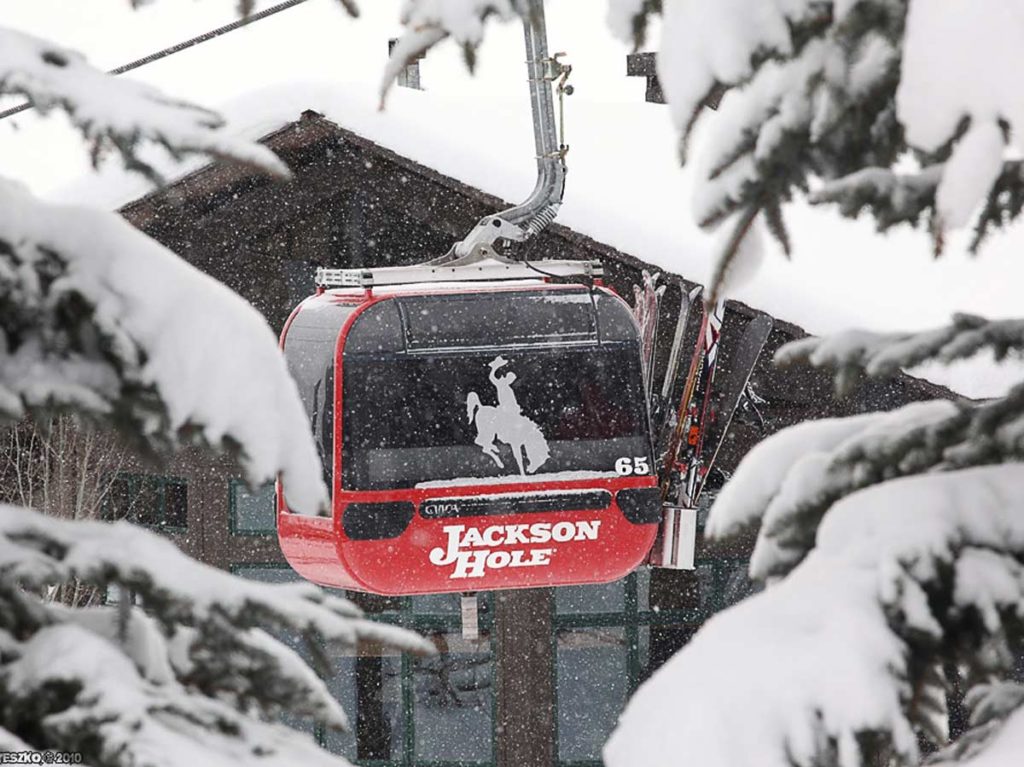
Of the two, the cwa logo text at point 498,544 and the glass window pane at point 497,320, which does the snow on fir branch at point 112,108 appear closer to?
the cwa logo text at point 498,544

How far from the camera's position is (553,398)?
30.0 feet

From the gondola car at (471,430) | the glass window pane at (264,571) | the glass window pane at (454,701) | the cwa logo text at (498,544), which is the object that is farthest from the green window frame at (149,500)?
the cwa logo text at (498,544)

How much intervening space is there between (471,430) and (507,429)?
20 cm

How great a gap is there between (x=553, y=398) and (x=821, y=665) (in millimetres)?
7100

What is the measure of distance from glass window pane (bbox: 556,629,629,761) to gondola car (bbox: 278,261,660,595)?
132 inches

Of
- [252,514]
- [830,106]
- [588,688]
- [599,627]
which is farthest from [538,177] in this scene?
[830,106]

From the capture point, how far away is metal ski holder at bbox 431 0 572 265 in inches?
335

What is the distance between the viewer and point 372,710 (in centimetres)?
1250

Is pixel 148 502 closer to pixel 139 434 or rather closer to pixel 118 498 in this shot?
pixel 118 498

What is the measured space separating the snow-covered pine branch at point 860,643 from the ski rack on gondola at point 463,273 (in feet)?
20.8

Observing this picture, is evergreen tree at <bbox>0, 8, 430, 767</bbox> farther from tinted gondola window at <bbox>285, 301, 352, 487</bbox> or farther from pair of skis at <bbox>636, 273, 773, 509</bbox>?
pair of skis at <bbox>636, 273, 773, 509</bbox>

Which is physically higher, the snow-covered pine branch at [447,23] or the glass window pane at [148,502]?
the snow-covered pine branch at [447,23]

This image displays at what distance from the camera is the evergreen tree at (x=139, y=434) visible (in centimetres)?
234

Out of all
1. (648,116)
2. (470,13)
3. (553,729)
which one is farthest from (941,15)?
(648,116)
